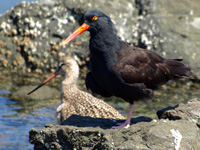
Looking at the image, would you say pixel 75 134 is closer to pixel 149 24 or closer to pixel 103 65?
pixel 103 65

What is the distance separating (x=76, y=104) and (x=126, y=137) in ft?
9.40

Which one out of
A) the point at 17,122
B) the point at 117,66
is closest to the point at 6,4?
the point at 17,122

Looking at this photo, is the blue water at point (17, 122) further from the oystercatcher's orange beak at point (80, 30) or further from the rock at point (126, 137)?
the oystercatcher's orange beak at point (80, 30)

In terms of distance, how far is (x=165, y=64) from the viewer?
20.5 feet

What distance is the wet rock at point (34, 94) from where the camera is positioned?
9.93 meters

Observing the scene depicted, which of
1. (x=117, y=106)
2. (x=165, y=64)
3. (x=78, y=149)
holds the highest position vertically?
(x=165, y=64)

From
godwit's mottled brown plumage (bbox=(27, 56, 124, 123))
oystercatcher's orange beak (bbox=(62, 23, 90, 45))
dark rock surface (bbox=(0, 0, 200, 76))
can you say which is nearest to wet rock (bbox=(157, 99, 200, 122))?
godwit's mottled brown plumage (bbox=(27, 56, 124, 123))

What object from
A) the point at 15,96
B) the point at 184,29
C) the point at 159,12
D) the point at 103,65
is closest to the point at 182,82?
the point at 184,29

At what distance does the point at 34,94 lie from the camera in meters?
10.1

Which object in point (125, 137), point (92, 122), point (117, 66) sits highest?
point (117, 66)

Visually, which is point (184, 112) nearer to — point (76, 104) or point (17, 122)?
point (76, 104)

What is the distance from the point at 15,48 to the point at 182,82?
201 inches

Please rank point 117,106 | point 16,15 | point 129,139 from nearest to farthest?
point 129,139, point 117,106, point 16,15

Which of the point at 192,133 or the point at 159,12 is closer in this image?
the point at 192,133
